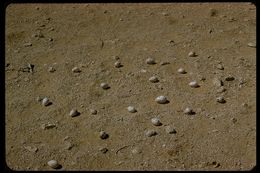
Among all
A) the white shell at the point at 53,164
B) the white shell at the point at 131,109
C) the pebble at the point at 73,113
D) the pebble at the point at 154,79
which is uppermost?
the pebble at the point at 154,79

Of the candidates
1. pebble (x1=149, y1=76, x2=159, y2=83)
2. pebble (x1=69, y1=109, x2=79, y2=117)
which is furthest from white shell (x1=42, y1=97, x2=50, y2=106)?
pebble (x1=149, y1=76, x2=159, y2=83)

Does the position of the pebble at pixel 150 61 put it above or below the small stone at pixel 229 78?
above

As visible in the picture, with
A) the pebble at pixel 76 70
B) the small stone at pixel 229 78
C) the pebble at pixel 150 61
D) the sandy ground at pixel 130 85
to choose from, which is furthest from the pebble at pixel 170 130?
the pebble at pixel 76 70

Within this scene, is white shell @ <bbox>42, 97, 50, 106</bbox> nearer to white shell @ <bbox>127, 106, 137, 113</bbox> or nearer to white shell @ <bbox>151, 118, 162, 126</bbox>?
white shell @ <bbox>127, 106, 137, 113</bbox>

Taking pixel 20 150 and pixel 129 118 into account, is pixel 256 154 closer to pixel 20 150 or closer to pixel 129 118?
pixel 129 118

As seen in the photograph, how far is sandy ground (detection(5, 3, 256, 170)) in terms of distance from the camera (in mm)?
3263

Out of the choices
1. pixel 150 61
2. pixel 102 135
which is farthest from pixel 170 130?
pixel 150 61

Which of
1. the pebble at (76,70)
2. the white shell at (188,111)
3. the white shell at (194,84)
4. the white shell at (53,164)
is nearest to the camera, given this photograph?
the white shell at (53,164)

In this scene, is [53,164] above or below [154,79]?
below

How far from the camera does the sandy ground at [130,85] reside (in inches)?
128

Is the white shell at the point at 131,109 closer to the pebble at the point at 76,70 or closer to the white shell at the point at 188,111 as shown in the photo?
the white shell at the point at 188,111

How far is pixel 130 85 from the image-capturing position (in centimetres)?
399

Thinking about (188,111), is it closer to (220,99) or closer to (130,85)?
(220,99)

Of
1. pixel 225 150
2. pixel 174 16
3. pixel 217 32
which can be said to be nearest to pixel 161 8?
pixel 174 16
